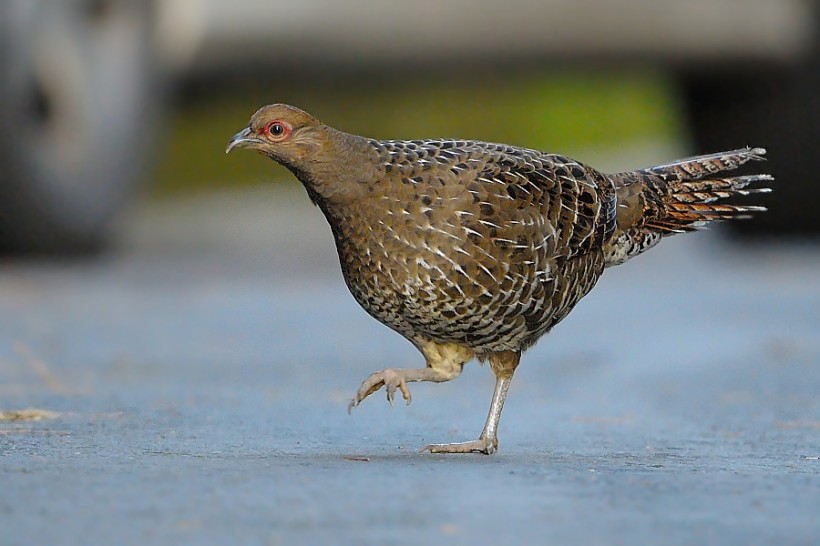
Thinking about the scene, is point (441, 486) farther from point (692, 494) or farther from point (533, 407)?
point (533, 407)

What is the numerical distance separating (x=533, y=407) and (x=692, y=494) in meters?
2.66

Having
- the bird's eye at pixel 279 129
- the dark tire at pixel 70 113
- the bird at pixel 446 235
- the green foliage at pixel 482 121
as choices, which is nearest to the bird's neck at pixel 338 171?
the bird at pixel 446 235

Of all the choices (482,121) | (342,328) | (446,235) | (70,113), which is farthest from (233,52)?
(482,121)

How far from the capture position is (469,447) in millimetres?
5543

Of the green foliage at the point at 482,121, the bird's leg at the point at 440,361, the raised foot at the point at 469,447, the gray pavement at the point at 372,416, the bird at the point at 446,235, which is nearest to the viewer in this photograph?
the gray pavement at the point at 372,416

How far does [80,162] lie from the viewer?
456 inches

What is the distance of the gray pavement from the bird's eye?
38.5 inches

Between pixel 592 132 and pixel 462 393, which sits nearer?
pixel 462 393

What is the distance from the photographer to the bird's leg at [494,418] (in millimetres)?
5516

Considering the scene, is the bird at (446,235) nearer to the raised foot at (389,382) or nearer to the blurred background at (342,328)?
the raised foot at (389,382)

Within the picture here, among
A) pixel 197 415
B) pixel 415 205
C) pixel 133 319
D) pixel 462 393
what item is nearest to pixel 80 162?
pixel 133 319

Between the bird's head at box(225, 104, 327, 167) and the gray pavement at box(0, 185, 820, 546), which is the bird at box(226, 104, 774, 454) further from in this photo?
the gray pavement at box(0, 185, 820, 546)

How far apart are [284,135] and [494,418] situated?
3.81ft

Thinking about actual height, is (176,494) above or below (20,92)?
below
